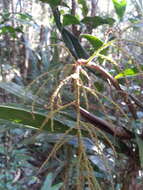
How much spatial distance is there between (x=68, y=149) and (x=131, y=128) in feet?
1.45

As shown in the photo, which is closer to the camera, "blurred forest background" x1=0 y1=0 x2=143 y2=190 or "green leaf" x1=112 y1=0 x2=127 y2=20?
"blurred forest background" x1=0 y1=0 x2=143 y2=190

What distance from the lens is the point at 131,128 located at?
0.73m

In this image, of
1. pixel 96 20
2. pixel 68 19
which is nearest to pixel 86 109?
pixel 68 19

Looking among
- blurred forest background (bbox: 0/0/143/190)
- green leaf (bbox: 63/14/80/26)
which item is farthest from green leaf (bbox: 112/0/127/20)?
green leaf (bbox: 63/14/80/26)

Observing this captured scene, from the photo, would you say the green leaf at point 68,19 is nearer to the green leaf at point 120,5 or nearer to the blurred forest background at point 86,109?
the blurred forest background at point 86,109

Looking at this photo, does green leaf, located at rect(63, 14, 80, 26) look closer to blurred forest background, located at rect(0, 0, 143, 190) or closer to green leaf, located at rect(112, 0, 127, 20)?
blurred forest background, located at rect(0, 0, 143, 190)

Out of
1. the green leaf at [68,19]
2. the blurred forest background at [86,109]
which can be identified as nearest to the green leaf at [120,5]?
the blurred forest background at [86,109]

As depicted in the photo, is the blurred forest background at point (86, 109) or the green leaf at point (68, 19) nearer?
the blurred forest background at point (86, 109)

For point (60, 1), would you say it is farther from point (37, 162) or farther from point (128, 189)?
point (37, 162)

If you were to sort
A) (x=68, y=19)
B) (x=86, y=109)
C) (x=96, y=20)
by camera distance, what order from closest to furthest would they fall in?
(x=86, y=109)
(x=68, y=19)
(x=96, y=20)

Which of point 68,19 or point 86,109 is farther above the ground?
point 68,19

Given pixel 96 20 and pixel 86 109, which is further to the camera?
pixel 96 20

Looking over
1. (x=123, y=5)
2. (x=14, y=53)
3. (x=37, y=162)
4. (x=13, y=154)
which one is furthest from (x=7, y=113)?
(x=14, y=53)

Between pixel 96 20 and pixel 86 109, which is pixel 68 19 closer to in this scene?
pixel 96 20
